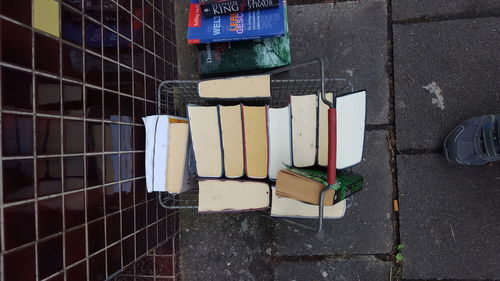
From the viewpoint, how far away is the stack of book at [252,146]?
1.56 meters

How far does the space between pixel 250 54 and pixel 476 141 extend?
4.49 ft

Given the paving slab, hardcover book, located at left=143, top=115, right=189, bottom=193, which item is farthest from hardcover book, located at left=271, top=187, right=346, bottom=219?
the paving slab

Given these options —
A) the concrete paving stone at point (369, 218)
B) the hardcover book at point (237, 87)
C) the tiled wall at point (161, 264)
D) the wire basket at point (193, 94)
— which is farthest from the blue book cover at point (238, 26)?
the tiled wall at point (161, 264)

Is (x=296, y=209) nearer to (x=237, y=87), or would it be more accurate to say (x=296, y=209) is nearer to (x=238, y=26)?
(x=237, y=87)

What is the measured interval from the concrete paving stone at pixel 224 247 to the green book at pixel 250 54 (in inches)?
37.3

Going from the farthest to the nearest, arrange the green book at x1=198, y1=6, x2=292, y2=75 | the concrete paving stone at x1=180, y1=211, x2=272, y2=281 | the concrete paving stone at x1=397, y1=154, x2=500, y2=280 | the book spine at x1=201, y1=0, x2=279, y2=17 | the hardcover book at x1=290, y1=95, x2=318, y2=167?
the concrete paving stone at x1=180, y1=211, x2=272, y2=281
the concrete paving stone at x1=397, y1=154, x2=500, y2=280
the green book at x1=198, y1=6, x2=292, y2=75
the book spine at x1=201, y1=0, x2=279, y2=17
the hardcover book at x1=290, y1=95, x2=318, y2=167

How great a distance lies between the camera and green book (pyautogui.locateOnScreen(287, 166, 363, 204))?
4.49ft

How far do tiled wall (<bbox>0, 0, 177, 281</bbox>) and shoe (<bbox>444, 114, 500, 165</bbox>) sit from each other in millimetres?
1758

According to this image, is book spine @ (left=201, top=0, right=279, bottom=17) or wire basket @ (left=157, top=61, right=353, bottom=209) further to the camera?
wire basket @ (left=157, top=61, right=353, bottom=209)

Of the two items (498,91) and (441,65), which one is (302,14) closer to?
(441,65)

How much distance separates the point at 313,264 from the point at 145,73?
154 cm

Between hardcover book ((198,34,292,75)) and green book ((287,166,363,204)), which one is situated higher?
hardcover book ((198,34,292,75))

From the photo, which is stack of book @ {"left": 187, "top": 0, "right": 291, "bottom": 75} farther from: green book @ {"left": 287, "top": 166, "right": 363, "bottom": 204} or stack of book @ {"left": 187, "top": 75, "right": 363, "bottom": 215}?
green book @ {"left": 287, "top": 166, "right": 363, "bottom": 204}

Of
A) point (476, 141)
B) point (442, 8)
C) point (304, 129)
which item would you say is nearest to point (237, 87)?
point (304, 129)
